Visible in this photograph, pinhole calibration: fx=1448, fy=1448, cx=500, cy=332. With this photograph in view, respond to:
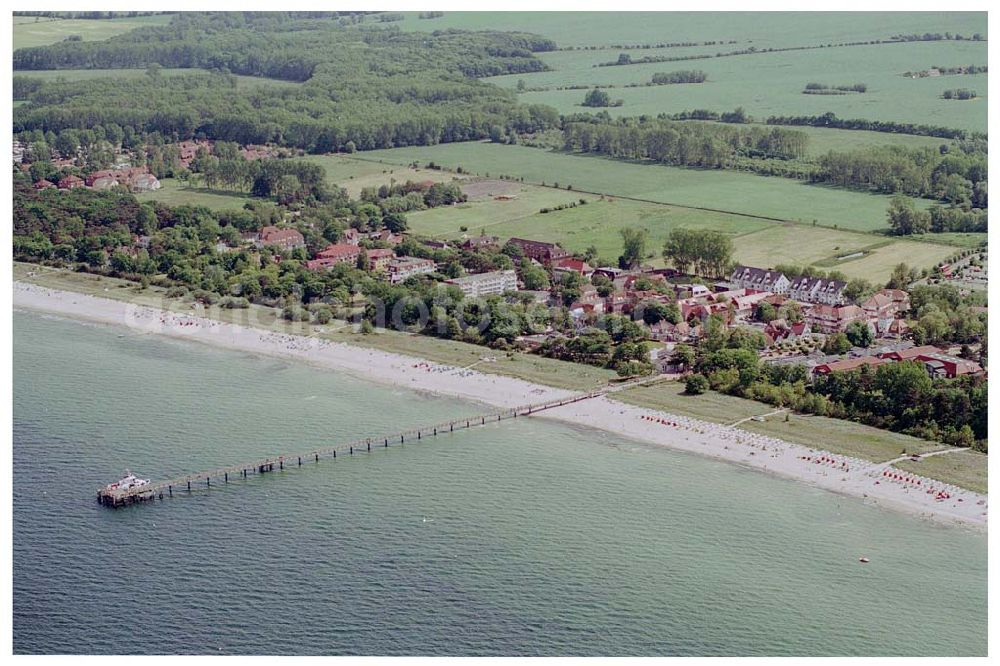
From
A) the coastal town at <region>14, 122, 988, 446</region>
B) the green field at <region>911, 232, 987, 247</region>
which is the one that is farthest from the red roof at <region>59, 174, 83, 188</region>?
the green field at <region>911, 232, 987, 247</region>

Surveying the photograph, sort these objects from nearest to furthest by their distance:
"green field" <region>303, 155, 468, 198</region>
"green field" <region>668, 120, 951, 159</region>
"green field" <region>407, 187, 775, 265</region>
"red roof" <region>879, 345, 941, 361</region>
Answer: "red roof" <region>879, 345, 941, 361</region>, "green field" <region>407, 187, 775, 265</region>, "green field" <region>303, 155, 468, 198</region>, "green field" <region>668, 120, 951, 159</region>

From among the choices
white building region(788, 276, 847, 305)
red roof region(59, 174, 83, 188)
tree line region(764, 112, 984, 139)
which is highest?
tree line region(764, 112, 984, 139)

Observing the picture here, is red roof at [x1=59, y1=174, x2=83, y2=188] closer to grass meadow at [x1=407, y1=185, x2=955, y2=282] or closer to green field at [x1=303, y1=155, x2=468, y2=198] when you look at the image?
green field at [x1=303, y1=155, x2=468, y2=198]

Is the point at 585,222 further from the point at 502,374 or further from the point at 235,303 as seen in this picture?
the point at 502,374

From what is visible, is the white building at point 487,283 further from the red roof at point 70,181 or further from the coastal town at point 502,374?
the red roof at point 70,181

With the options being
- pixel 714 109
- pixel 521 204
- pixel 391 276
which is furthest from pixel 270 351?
pixel 714 109

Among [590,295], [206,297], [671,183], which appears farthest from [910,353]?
[671,183]
